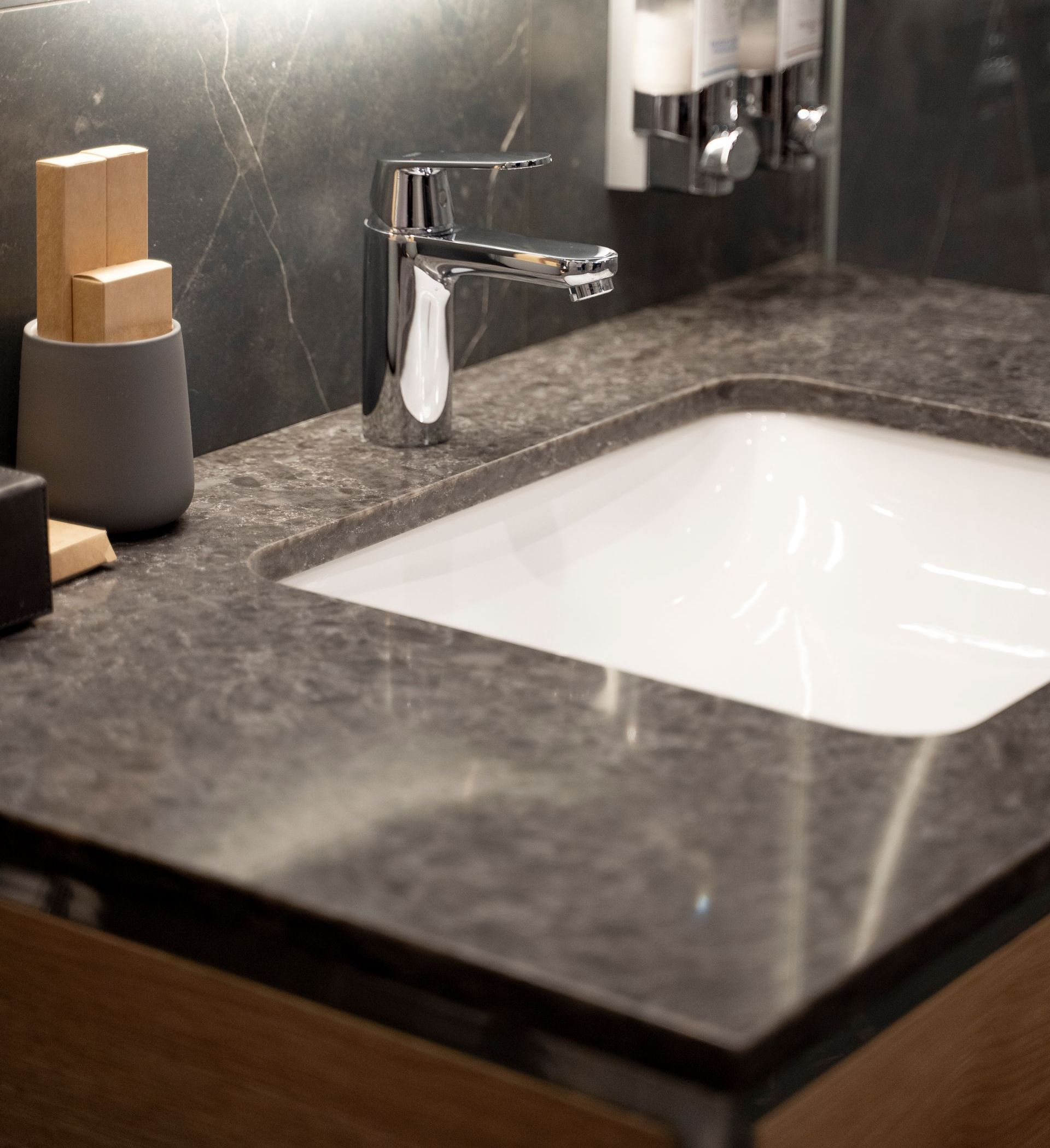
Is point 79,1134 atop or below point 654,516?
below

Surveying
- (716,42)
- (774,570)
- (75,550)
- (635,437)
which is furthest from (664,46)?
(75,550)

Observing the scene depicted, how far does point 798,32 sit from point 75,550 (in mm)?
842

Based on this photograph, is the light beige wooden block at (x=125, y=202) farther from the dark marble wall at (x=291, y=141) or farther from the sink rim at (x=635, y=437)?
the sink rim at (x=635, y=437)

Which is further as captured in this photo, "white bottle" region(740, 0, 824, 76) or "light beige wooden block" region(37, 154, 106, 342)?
"white bottle" region(740, 0, 824, 76)

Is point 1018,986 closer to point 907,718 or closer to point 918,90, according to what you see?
point 907,718

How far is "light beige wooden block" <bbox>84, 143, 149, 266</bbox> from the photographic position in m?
0.94

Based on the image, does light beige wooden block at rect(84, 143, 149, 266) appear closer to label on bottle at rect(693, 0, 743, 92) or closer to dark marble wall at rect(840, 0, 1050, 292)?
label on bottle at rect(693, 0, 743, 92)

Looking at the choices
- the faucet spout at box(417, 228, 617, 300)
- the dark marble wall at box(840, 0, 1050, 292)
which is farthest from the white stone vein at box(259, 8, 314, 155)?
the dark marble wall at box(840, 0, 1050, 292)

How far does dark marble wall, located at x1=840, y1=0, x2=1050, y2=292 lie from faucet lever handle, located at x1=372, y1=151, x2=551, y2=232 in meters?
0.66

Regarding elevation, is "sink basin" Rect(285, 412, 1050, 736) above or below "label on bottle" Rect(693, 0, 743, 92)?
below

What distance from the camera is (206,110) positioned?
1.08 m

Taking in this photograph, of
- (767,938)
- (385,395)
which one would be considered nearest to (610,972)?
(767,938)

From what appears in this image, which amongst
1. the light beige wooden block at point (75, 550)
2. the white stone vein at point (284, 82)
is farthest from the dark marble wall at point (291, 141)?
the light beige wooden block at point (75, 550)

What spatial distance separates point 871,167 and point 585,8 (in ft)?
1.37
